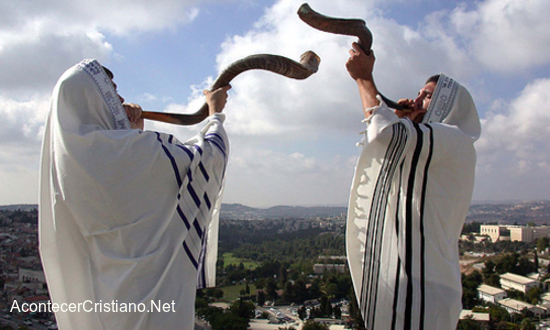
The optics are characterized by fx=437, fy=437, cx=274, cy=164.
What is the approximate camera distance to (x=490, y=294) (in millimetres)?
68062

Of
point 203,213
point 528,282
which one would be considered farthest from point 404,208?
point 528,282

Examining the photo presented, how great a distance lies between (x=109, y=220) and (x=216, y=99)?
1.40 meters

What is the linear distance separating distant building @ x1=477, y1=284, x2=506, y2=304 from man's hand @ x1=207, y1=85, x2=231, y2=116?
7308cm

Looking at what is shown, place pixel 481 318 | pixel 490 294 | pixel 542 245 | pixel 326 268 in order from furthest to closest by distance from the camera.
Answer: pixel 542 245 < pixel 326 268 < pixel 490 294 < pixel 481 318

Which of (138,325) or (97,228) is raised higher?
(97,228)

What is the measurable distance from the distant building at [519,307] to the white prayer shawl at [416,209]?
69803 mm

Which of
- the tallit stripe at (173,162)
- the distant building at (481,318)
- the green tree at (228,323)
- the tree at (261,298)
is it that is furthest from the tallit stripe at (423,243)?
the tree at (261,298)

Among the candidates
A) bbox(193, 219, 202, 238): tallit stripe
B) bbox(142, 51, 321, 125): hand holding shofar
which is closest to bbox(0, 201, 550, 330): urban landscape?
bbox(142, 51, 321, 125): hand holding shofar

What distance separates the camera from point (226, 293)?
8381 cm

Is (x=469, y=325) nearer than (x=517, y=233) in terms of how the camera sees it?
Yes

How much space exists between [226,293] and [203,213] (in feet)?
279

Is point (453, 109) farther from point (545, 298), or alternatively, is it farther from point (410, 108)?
point (545, 298)

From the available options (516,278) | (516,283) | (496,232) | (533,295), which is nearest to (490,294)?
(533,295)

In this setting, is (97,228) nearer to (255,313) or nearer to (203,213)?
(203,213)
